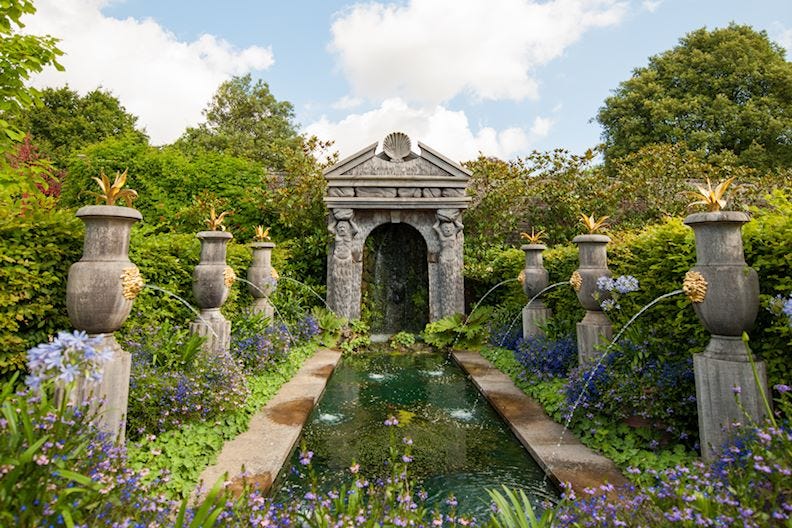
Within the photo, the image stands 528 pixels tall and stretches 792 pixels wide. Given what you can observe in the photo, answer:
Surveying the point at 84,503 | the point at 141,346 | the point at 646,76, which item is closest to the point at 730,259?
the point at 84,503

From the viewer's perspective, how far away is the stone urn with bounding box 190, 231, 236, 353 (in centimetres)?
481

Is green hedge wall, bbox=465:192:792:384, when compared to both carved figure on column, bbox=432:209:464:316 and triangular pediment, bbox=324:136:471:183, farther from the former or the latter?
triangular pediment, bbox=324:136:471:183

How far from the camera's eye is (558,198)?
11148mm

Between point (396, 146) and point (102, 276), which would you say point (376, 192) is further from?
point (102, 276)

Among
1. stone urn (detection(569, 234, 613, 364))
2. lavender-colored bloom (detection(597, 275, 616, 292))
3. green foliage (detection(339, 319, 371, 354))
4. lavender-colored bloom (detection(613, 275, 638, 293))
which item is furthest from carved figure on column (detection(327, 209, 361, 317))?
lavender-colored bloom (detection(613, 275, 638, 293))

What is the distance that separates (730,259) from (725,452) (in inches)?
50.7

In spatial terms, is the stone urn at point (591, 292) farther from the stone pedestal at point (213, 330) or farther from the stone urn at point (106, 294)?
the stone urn at point (106, 294)

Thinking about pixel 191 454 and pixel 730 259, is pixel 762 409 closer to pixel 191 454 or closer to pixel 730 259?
pixel 730 259

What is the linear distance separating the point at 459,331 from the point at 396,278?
2798 millimetres

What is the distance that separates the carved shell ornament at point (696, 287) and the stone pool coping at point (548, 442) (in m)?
1.38

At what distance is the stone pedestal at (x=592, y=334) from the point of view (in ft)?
14.4

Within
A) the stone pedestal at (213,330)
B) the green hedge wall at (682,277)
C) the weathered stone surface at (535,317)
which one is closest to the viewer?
the green hedge wall at (682,277)

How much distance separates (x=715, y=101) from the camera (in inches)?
749

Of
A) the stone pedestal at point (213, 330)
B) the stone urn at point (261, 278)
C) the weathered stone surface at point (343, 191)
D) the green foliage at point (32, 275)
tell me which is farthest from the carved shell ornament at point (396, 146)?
the green foliage at point (32, 275)
